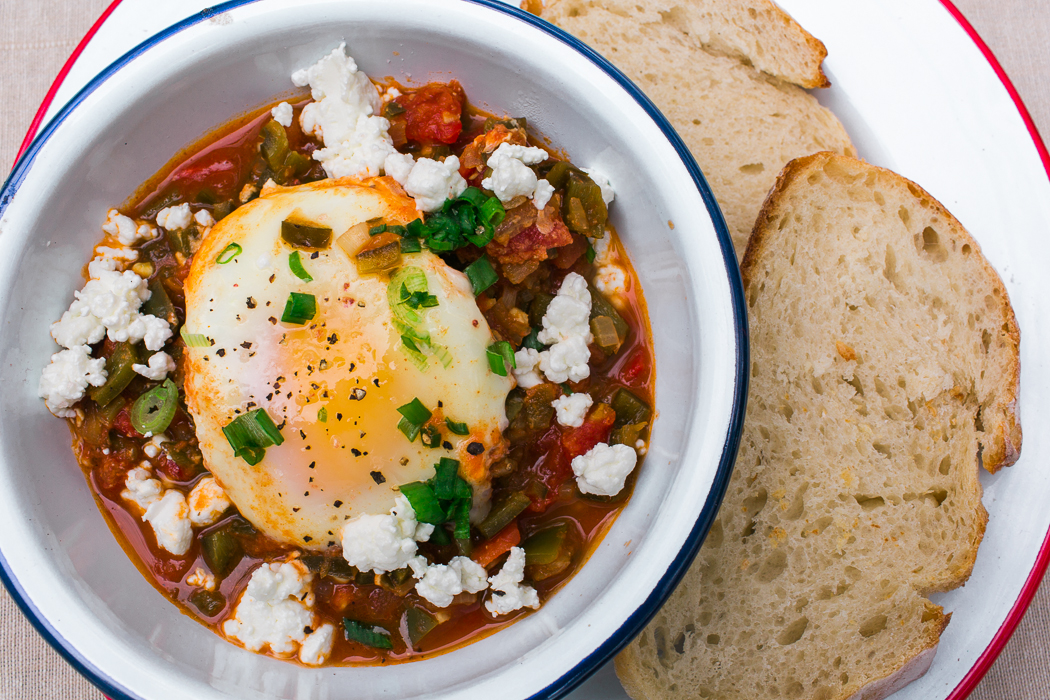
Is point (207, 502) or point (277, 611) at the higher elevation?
point (207, 502)

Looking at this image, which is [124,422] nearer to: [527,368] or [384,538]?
[384,538]

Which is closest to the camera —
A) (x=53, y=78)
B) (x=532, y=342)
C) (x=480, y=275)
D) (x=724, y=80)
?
(x=480, y=275)

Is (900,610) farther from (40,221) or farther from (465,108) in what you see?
(40,221)

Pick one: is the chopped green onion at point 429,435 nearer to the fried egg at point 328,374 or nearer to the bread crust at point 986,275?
the fried egg at point 328,374

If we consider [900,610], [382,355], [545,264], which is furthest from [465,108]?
[900,610]

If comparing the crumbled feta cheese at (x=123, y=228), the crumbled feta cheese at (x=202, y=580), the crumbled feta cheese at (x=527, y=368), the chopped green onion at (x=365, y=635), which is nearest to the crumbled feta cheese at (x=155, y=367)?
the crumbled feta cheese at (x=123, y=228)

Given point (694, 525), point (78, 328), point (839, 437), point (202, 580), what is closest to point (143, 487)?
point (202, 580)
